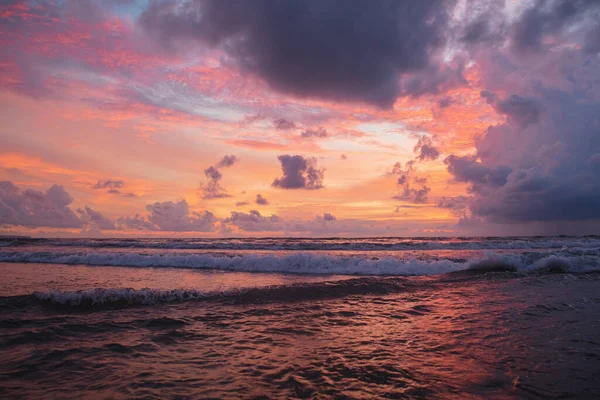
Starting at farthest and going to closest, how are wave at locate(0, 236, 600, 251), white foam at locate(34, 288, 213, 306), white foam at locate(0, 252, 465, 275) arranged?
wave at locate(0, 236, 600, 251) → white foam at locate(0, 252, 465, 275) → white foam at locate(34, 288, 213, 306)

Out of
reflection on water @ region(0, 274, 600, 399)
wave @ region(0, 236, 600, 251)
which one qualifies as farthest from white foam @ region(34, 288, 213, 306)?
wave @ region(0, 236, 600, 251)

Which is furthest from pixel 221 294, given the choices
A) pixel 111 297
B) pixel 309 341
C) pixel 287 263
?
pixel 287 263

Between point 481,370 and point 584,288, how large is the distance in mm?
10630

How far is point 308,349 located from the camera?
22.0ft

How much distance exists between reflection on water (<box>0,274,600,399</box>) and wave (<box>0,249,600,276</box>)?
27.8 ft

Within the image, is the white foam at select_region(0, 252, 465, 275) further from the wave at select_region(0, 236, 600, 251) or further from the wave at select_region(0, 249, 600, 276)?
the wave at select_region(0, 236, 600, 251)

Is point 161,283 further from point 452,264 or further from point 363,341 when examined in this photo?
point 452,264

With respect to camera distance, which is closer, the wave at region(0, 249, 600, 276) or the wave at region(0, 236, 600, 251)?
the wave at region(0, 249, 600, 276)

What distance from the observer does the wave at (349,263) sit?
62.7ft

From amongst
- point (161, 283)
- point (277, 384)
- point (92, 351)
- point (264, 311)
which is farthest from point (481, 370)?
point (161, 283)

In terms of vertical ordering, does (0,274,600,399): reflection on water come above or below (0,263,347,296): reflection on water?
above

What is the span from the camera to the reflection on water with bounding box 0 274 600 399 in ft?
16.5

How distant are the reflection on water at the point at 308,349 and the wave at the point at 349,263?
27.8 feet

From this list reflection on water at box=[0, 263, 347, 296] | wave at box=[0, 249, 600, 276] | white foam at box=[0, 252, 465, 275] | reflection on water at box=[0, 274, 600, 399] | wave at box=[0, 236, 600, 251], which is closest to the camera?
reflection on water at box=[0, 274, 600, 399]
